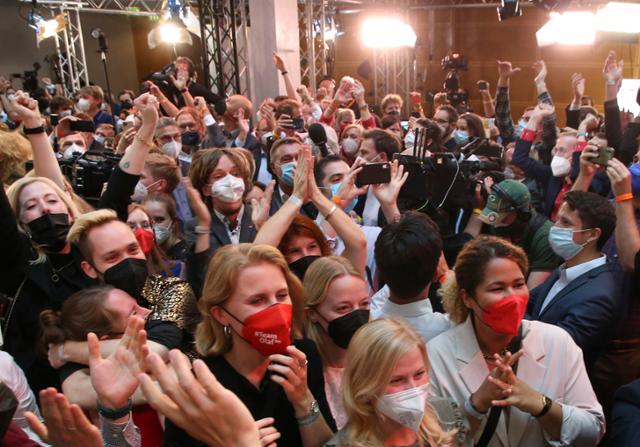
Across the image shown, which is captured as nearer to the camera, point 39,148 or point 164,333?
point 164,333

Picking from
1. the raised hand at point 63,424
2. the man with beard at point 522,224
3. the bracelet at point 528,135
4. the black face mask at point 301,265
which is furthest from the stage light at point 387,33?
the raised hand at point 63,424

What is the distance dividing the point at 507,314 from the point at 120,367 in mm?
1248

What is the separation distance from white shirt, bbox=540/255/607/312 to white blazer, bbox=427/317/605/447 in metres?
0.59

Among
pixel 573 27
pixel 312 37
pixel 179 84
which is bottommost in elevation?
pixel 179 84

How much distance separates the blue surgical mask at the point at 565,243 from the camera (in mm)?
2473

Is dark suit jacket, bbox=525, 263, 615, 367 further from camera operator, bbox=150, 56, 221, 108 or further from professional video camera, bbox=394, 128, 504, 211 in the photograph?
camera operator, bbox=150, 56, 221, 108

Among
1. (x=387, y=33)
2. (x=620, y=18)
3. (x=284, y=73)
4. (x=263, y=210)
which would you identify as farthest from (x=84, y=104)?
(x=620, y=18)

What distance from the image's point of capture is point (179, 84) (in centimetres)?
603

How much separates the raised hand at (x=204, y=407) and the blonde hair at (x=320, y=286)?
2.75 ft

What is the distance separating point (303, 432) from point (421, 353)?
1.27 feet

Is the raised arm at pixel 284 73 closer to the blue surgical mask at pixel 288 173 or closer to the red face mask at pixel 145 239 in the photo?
the blue surgical mask at pixel 288 173

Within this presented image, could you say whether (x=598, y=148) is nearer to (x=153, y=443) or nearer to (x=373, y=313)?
(x=373, y=313)

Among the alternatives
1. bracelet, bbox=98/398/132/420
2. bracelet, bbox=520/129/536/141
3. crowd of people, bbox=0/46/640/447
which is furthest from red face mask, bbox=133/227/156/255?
bracelet, bbox=520/129/536/141

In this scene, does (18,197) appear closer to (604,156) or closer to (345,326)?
(345,326)
